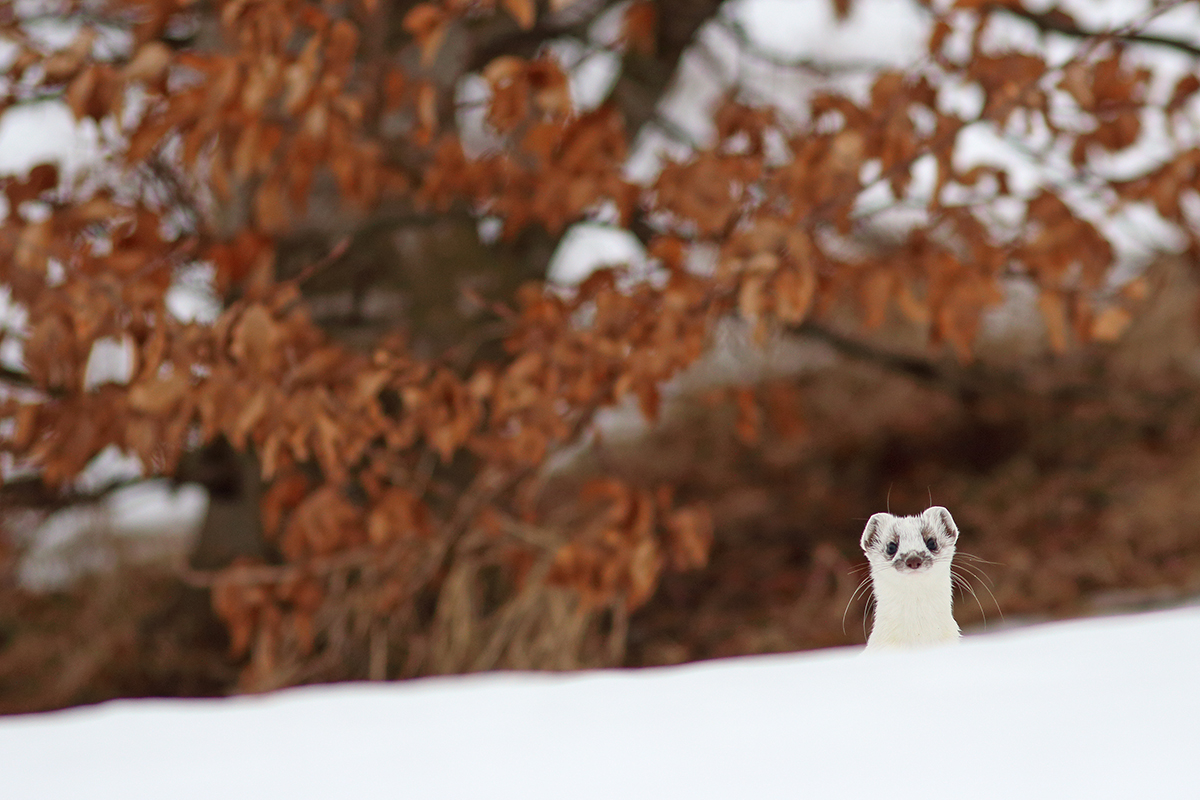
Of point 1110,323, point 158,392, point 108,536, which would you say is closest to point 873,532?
point 158,392

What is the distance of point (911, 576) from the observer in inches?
43.5

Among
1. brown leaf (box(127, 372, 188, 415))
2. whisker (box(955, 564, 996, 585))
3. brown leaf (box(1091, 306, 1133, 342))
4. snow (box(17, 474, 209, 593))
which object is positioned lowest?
snow (box(17, 474, 209, 593))

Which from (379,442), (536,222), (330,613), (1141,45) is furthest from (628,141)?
(330,613)

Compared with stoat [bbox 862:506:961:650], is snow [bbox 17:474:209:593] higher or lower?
lower

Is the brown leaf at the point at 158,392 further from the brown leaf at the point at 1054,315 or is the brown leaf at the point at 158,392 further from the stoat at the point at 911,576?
the brown leaf at the point at 1054,315

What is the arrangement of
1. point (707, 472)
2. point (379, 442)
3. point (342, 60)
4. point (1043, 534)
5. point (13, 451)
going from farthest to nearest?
point (707, 472), point (1043, 534), point (379, 442), point (13, 451), point (342, 60)

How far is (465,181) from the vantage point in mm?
3623

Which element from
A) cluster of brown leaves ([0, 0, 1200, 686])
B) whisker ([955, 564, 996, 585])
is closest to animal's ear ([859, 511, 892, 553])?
whisker ([955, 564, 996, 585])

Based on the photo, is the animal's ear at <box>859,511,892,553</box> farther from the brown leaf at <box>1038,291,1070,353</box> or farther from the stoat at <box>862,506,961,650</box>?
the brown leaf at <box>1038,291,1070,353</box>

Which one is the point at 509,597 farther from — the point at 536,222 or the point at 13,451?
the point at 13,451

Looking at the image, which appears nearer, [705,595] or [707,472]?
[705,595]

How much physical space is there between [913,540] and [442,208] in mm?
2897

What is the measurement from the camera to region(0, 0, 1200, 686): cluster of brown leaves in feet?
8.45

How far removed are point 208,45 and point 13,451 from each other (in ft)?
6.25
